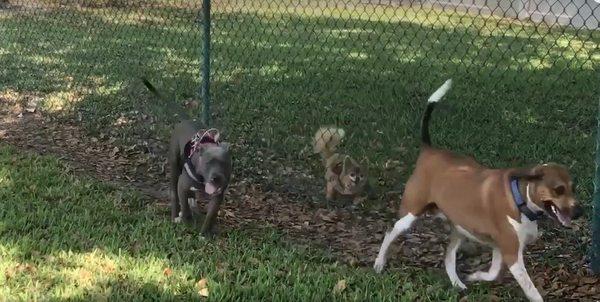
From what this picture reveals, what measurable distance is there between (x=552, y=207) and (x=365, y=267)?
1.22m

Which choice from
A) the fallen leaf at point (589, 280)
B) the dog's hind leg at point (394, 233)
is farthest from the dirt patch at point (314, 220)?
the dog's hind leg at point (394, 233)

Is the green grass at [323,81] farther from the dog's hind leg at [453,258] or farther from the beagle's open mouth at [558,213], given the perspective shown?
the beagle's open mouth at [558,213]

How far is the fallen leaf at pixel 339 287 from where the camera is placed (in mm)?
3673

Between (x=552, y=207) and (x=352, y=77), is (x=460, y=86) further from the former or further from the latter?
(x=552, y=207)

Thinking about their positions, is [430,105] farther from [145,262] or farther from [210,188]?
[145,262]

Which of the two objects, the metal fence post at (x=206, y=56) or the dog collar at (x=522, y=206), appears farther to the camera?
the metal fence post at (x=206, y=56)

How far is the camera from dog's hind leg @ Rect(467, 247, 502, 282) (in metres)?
3.85

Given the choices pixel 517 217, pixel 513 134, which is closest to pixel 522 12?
pixel 513 134

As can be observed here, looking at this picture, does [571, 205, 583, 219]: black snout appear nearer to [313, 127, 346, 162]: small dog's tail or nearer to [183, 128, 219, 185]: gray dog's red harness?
[183, 128, 219, 185]: gray dog's red harness

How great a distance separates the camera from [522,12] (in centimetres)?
1805

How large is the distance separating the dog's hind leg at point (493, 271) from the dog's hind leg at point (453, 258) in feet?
0.32

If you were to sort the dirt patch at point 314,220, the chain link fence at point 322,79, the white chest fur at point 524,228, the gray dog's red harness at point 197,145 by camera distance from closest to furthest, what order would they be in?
the white chest fur at point 524,228
the dirt patch at point 314,220
the gray dog's red harness at point 197,145
the chain link fence at point 322,79

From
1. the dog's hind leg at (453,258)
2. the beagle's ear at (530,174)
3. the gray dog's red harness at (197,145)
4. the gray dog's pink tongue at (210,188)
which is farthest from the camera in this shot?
the gray dog's red harness at (197,145)

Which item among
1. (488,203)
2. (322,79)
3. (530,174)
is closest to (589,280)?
(488,203)
